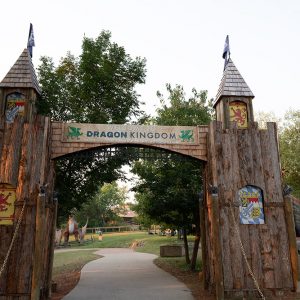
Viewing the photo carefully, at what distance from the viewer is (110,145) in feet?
33.5

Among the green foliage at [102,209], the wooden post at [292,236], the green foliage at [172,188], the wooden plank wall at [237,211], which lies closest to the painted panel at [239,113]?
the wooden plank wall at [237,211]

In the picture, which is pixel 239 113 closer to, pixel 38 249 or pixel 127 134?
pixel 127 134

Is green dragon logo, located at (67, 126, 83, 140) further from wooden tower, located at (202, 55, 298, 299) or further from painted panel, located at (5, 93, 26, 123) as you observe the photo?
wooden tower, located at (202, 55, 298, 299)

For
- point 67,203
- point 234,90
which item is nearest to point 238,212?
point 234,90

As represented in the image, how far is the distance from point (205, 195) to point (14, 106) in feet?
21.5

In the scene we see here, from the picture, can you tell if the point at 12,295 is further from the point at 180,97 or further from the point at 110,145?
the point at 180,97

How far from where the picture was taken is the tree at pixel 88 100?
47.0ft

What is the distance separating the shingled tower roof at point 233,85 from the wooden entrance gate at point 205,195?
1167mm

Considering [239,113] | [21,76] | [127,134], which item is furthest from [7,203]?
[239,113]

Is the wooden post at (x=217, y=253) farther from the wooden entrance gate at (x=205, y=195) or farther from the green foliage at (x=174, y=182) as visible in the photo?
the green foliage at (x=174, y=182)

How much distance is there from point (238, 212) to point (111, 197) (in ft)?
152

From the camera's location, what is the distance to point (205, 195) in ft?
34.9

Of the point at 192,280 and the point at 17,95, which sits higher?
the point at 17,95

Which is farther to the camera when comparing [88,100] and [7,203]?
[88,100]
